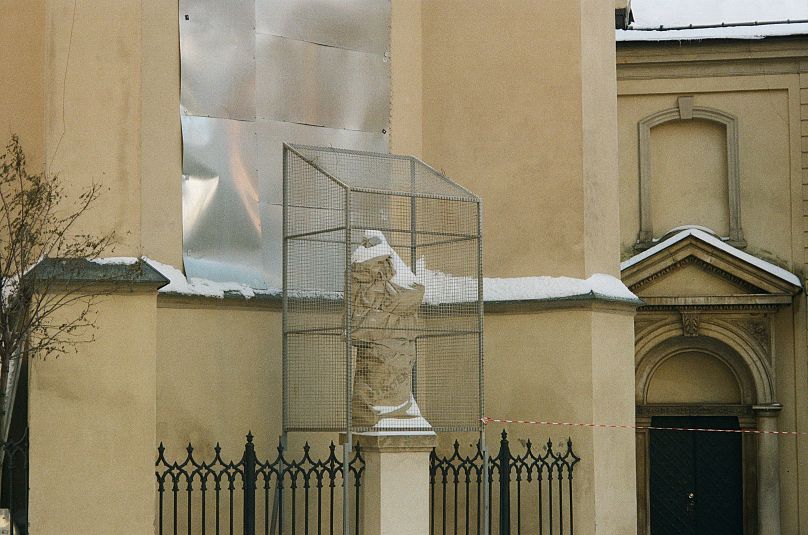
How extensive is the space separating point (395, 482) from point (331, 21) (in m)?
5.17

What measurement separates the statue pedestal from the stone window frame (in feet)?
31.8

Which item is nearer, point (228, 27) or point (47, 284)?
point (47, 284)

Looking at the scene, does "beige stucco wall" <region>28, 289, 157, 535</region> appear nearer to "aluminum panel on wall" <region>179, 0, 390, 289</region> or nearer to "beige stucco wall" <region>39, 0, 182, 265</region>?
"beige stucco wall" <region>39, 0, 182, 265</region>

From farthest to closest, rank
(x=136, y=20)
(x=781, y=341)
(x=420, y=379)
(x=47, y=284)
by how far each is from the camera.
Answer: (x=781, y=341), (x=420, y=379), (x=136, y=20), (x=47, y=284)

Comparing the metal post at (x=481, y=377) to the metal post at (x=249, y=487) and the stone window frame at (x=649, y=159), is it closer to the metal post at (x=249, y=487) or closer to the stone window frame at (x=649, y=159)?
the metal post at (x=249, y=487)

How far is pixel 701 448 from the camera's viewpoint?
22.3 meters

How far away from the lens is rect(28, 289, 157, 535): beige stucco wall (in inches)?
491

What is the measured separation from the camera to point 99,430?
12.6 m

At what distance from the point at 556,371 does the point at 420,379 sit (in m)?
1.42

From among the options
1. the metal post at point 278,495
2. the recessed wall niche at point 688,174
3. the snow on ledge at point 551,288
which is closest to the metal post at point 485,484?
the metal post at point 278,495

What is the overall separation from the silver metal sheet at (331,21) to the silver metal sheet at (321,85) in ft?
0.28

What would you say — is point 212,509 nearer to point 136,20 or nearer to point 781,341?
point 136,20

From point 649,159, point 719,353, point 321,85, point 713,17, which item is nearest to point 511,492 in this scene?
Result: point 321,85

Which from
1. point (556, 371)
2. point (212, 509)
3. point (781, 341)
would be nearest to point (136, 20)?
point (212, 509)
